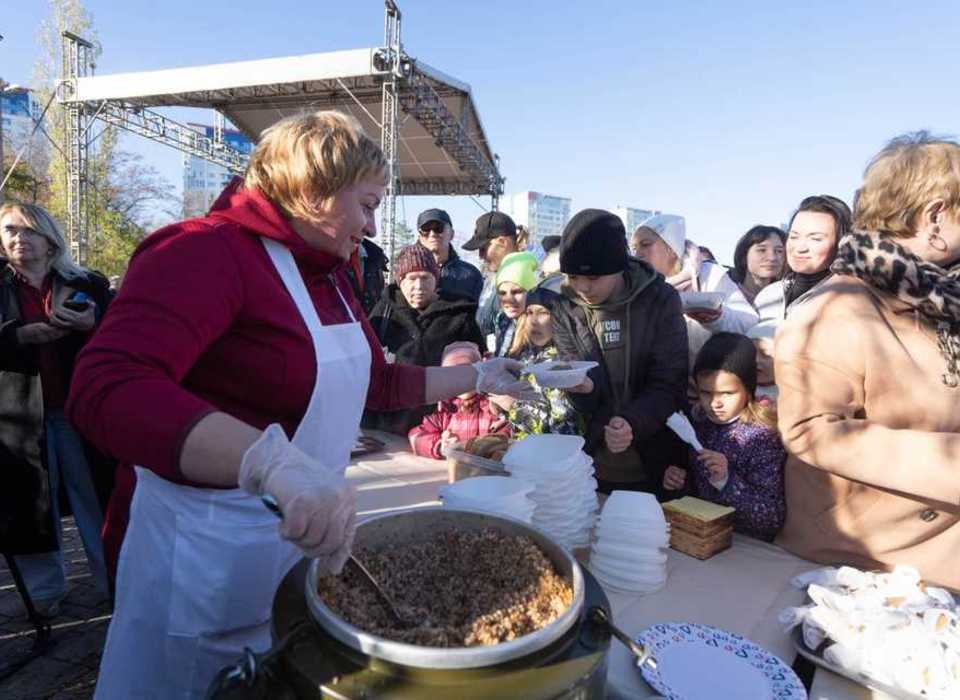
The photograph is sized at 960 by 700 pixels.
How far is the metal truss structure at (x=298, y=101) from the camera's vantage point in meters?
10.1

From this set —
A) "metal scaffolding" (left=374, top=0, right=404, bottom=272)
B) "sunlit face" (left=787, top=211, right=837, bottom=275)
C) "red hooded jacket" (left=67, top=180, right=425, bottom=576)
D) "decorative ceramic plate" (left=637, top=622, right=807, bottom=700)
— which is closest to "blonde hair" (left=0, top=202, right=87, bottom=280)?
"red hooded jacket" (left=67, top=180, right=425, bottom=576)

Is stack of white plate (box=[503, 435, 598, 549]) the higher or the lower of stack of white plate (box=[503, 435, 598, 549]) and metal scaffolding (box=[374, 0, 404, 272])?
the lower

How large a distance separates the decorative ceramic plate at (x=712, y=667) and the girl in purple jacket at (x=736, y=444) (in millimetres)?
632

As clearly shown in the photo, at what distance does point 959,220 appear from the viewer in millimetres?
1312

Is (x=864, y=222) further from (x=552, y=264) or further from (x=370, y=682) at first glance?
(x=552, y=264)

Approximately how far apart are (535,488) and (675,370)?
0.98 meters

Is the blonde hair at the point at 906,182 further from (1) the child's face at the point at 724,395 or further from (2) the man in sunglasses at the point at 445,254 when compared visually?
(2) the man in sunglasses at the point at 445,254

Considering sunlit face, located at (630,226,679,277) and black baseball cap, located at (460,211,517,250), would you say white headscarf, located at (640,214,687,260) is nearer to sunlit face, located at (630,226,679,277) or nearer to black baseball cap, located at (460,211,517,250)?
sunlit face, located at (630,226,679,277)

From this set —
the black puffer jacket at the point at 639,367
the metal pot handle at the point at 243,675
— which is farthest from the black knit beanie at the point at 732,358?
the metal pot handle at the point at 243,675

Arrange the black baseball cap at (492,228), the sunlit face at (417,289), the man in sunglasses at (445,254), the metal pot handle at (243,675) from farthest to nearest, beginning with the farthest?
1. the black baseball cap at (492,228)
2. the man in sunglasses at (445,254)
3. the sunlit face at (417,289)
4. the metal pot handle at (243,675)

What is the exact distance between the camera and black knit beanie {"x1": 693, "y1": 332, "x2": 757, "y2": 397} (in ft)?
6.34

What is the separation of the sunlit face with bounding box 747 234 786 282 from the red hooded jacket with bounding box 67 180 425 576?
10.7 feet

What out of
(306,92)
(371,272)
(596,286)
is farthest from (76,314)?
(306,92)

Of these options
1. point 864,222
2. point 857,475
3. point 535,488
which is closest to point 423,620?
point 535,488
